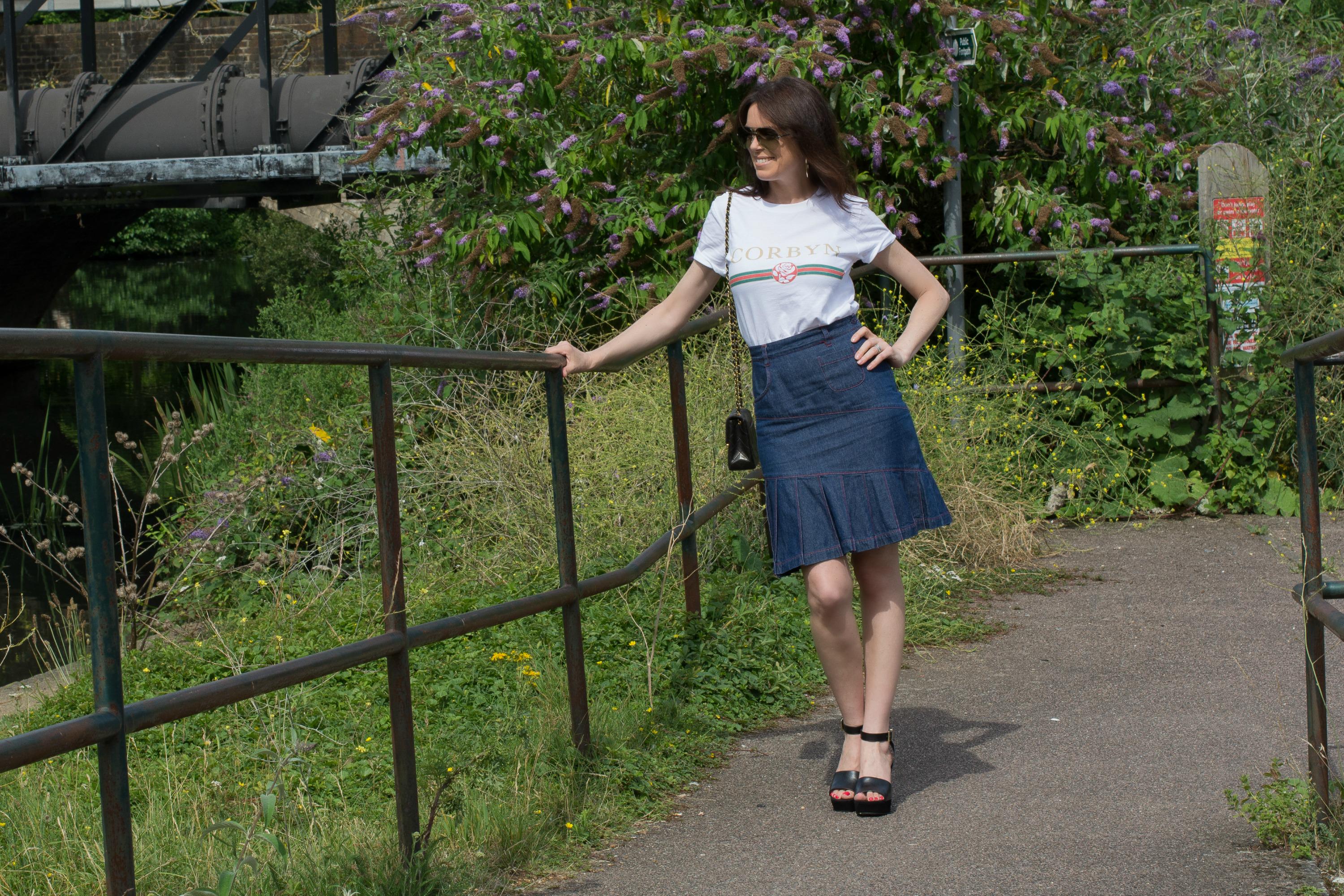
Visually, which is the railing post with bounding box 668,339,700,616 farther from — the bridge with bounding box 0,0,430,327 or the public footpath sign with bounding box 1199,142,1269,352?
the bridge with bounding box 0,0,430,327

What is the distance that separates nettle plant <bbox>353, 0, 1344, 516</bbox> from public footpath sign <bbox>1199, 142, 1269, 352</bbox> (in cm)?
14

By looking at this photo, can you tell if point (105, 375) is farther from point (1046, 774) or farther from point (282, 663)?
point (1046, 774)

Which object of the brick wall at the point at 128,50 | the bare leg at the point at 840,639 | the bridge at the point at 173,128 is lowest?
the bare leg at the point at 840,639

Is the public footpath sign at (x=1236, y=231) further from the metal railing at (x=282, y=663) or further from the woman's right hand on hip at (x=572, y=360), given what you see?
the woman's right hand on hip at (x=572, y=360)

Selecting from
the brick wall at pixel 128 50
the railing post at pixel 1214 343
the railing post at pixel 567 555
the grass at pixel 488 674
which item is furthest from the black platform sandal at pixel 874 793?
the brick wall at pixel 128 50

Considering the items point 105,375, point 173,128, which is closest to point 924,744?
point 105,375

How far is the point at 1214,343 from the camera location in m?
6.43

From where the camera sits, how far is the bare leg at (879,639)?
9.76 ft

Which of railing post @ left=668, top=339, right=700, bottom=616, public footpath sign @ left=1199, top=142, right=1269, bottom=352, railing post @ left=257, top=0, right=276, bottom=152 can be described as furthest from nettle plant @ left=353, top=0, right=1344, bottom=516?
railing post @ left=257, top=0, right=276, bottom=152

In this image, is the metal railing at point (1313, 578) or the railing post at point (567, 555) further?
the railing post at point (567, 555)

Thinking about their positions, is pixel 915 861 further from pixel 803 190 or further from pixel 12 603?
pixel 12 603

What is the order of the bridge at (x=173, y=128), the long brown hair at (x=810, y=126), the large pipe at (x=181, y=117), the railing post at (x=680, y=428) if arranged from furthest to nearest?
the large pipe at (x=181, y=117)
the bridge at (x=173, y=128)
the railing post at (x=680, y=428)
the long brown hair at (x=810, y=126)

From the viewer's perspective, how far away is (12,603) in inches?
304

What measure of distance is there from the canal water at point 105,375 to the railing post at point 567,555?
3.31 feet
